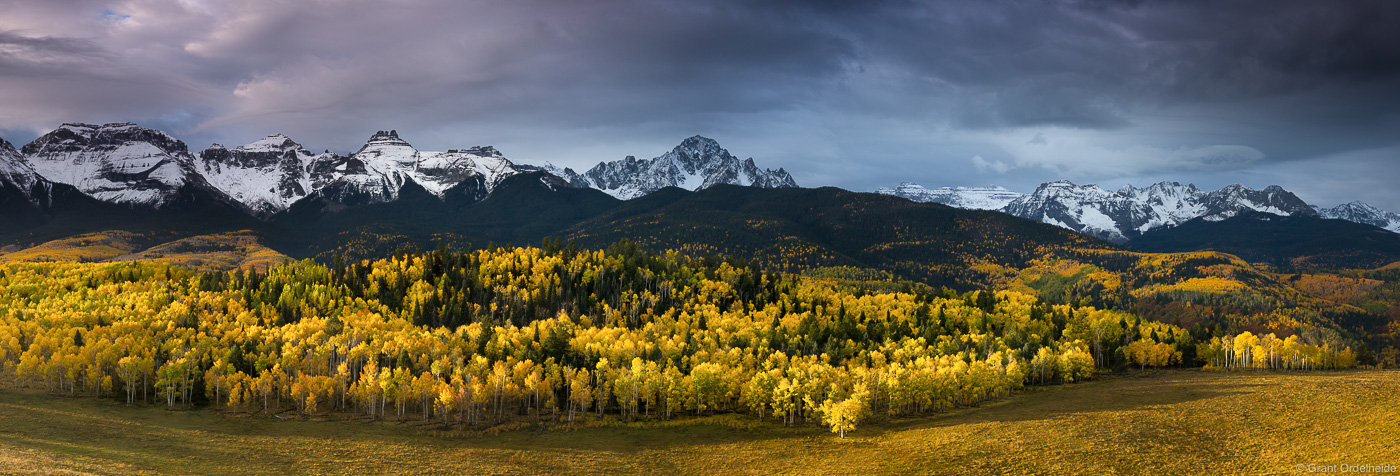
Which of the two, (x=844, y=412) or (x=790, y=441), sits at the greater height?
(x=844, y=412)

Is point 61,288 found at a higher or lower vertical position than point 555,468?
higher

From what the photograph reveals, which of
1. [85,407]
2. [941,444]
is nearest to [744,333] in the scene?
[941,444]

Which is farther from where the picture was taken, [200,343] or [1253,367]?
[1253,367]

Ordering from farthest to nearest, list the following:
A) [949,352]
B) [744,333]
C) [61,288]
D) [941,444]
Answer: [61,288] → [744,333] → [949,352] → [941,444]

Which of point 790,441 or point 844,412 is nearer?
point 790,441

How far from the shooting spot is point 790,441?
361ft

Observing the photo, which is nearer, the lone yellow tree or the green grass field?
the green grass field

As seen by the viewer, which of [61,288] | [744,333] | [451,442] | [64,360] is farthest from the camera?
[61,288]

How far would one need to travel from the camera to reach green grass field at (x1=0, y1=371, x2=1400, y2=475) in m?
87.9

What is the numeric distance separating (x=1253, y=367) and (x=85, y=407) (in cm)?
22991

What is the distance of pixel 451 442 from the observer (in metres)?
110

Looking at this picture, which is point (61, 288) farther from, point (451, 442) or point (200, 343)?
point (451, 442)

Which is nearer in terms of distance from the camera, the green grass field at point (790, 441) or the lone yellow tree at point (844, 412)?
the green grass field at point (790, 441)

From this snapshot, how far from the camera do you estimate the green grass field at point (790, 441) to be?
87875mm
